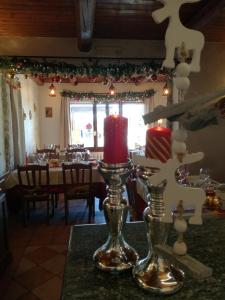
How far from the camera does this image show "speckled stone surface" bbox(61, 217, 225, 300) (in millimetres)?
742

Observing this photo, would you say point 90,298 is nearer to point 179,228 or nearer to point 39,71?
point 179,228

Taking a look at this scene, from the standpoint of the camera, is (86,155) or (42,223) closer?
(42,223)

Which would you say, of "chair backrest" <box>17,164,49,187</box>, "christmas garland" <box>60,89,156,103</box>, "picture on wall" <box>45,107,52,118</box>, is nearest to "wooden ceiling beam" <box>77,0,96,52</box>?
"chair backrest" <box>17,164,49,187</box>

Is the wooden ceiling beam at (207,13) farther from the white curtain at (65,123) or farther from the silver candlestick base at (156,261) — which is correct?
the white curtain at (65,123)

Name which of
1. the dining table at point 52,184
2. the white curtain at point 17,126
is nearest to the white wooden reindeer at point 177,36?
the dining table at point 52,184

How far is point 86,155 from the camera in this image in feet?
18.2

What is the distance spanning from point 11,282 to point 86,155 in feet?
10.7

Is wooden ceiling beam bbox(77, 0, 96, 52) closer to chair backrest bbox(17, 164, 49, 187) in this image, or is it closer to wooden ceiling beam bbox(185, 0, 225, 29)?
wooden ceiling beam bbox(185, 0, 225, 29)

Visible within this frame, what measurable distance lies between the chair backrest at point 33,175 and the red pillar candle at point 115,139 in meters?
3.15

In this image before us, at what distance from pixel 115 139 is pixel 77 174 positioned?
3.21 m

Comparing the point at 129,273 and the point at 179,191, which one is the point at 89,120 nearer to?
the point at 129,273

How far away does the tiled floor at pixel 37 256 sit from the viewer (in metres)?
2.37

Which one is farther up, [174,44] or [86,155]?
[174,44]

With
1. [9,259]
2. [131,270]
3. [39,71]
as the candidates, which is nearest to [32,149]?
[39,71]
